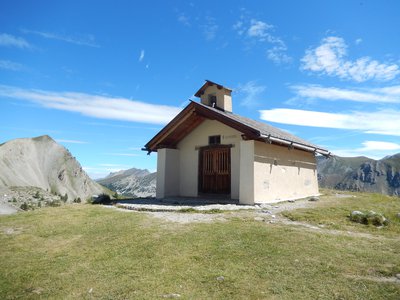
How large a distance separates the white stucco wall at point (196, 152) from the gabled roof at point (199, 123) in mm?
463

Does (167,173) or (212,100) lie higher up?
(212,100)

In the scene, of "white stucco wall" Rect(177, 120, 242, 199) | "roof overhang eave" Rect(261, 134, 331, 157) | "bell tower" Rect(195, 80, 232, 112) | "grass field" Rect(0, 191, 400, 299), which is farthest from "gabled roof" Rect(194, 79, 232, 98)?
"grass field" Rect(0, 191, 400, 299)

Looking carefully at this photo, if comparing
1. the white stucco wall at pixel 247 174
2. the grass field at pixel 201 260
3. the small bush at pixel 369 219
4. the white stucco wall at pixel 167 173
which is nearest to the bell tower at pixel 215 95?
the white stucco wall at pixel 167 173

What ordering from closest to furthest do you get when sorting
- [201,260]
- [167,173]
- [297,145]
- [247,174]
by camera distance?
[201,260], [247,174], [297,145], [167,173]

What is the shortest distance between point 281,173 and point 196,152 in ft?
16.8

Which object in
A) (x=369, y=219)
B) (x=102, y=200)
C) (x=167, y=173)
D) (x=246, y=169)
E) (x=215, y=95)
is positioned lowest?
(x=369, y=219)

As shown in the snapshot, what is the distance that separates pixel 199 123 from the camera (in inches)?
757

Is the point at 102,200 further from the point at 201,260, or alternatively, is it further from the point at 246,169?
the point at 201,260

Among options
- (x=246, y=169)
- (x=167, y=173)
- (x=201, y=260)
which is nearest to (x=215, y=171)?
(x=167, y=173)

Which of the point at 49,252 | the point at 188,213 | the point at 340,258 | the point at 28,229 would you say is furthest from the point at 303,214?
the point at 28,229

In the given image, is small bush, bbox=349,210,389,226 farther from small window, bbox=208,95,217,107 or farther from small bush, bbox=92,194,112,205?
small bush, bbox=92,194,112,205

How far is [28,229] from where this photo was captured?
36.1ft

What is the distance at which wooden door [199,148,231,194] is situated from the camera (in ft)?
59.4

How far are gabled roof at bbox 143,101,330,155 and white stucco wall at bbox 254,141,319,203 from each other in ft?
1.80
